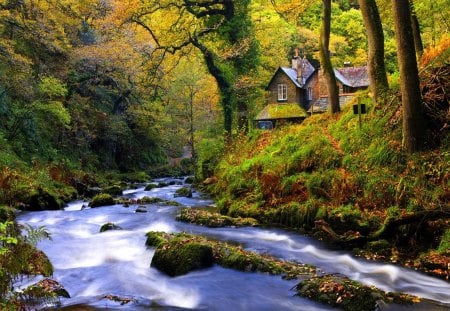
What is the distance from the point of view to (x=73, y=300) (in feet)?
23.9

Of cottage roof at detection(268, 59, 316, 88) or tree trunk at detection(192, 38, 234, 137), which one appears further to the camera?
cottage roof at detection(268, 59, 316, 88)

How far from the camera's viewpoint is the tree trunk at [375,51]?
13.7m

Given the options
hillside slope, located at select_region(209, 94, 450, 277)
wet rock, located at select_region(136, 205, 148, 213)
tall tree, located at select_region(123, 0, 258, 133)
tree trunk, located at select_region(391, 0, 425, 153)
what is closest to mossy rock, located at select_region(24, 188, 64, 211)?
wet rock, located at select_region(136, 205, 148, 213)

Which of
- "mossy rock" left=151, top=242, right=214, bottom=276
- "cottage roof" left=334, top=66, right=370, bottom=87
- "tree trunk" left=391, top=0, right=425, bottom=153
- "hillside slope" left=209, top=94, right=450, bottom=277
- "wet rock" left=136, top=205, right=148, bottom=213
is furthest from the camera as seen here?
"cottage roof" left=334, top=66, right=370, bottom=87

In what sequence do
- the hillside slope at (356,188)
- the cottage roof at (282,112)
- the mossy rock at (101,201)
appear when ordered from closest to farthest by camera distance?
the hillside slope at (356,188) < the mossy rock at (101,201) < the cottage roof at (282,112)

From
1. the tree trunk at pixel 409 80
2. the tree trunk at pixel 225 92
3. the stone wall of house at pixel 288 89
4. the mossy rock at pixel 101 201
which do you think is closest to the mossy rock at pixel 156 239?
the tree trunk at pixel 409 80

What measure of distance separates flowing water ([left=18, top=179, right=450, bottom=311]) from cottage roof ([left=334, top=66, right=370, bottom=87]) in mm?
30040

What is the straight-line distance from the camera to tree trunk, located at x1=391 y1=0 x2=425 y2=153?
34.6 feet

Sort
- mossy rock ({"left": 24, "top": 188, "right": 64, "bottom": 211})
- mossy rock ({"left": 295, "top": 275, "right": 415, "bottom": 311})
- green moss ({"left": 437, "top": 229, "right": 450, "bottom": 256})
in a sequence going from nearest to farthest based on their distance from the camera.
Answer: mossy rock ({"left": 295, "top": 275, "right": 415, "bottom": 311})
green moss ({"left": 437, "top": 229, "right": 450, "bottom": 256})
mossy rock ({"left": 24, "top": 188, "right": 64, "bottom": 211})

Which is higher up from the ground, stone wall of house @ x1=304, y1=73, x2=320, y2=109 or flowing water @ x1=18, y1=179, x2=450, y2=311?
stone wall of house @ x1=304, y1=73, x2=320, y2=109

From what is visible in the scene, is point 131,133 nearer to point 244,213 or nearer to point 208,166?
point 208,166

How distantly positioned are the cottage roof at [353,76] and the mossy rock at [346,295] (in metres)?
33.6

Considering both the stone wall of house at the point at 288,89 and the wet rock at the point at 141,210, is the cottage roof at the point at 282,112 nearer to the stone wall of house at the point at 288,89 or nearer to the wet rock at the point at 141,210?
the stone wall of house at the point at 288,89

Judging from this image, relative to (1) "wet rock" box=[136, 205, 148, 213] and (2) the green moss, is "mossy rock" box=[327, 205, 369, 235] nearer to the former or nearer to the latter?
(2) the green moss
